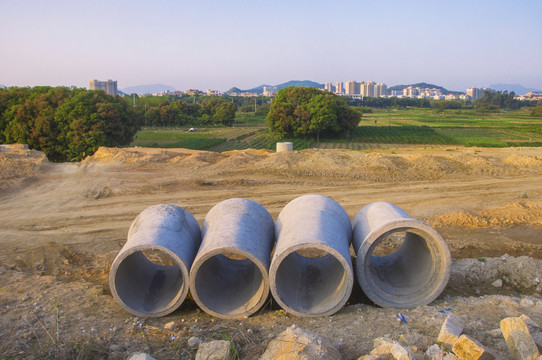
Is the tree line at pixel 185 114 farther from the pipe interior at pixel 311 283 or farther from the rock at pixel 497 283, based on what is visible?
the rock at pixel 497 283

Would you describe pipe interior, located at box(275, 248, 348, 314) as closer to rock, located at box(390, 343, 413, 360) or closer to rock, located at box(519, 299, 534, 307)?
rock, located at box(390, 343, 413, 360)

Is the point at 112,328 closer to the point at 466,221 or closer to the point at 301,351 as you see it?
the point at 301,351

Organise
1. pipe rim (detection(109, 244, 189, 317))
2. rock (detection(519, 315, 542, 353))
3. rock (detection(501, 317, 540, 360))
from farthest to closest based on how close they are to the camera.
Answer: pipe rim (detection(109, 244, 189, 317)), rock (detection(519, 315, 542, 353)), rock (detection(501, 317, 540, 360))

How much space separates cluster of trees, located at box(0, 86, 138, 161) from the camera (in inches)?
1155

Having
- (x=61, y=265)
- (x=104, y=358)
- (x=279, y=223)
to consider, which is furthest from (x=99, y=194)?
(x=104, y=358)

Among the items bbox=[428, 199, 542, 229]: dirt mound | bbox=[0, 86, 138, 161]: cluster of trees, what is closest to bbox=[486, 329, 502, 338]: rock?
bbox=[428, 199, 542, 229]: dirt mound

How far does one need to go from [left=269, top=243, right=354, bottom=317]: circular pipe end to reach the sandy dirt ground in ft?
0.88

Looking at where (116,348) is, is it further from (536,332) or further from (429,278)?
(536,332)

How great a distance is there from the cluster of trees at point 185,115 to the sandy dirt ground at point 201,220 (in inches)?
2007

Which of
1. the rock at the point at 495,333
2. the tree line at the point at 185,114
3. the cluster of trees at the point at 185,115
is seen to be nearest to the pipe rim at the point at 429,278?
the rock at the point at 495,333

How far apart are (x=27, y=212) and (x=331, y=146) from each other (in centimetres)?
3351

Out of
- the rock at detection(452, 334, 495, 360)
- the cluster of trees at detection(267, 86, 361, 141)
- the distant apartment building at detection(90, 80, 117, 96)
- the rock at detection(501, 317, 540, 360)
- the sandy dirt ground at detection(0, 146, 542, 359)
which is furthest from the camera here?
the distant apartment building at detection(90, 80, 117, 96)

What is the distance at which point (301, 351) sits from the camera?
5.17m

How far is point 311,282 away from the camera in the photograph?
342 inches
